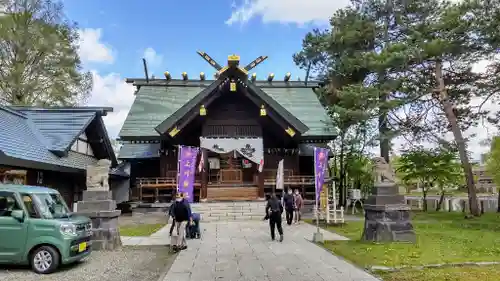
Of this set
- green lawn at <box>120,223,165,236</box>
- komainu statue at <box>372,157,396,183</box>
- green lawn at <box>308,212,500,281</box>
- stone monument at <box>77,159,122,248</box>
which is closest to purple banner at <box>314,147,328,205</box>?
green lawn at <box>308,212,500,281</box>

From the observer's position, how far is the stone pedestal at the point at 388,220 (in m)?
10.8

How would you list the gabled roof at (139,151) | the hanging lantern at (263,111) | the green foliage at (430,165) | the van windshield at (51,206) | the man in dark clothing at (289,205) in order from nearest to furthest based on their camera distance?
the van windshield at (51,206) → the man in dark clothing at (289,205) → the hanging lantern at (263,111) → the green foliage at (430,165) → the gabled roof at (139,151)

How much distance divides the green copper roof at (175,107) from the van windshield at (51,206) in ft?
48.8

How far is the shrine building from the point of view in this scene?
70.8 feet

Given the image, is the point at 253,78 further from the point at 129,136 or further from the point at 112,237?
the point at 112,237

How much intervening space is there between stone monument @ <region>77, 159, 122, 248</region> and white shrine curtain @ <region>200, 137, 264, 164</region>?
10.9 meters

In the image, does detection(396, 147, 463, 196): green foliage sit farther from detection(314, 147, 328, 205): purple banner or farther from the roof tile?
the roof tile

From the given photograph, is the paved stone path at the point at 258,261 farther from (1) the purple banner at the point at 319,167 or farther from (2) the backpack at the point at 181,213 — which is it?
(1) the purple banner at the point at 319,167

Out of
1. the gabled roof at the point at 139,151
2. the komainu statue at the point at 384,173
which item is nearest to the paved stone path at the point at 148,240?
the komainu statue at the point at 384,173

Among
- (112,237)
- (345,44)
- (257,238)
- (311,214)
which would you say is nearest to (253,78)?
(345,44)

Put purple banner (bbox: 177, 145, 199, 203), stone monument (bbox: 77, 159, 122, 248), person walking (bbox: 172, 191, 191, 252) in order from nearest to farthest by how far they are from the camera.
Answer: person walking (bbox: 172, 191, 191, 252)
stone monument (bbox: 77, 159, 122, 248)
purple banner (bbox: 177, 145, 199, 203)

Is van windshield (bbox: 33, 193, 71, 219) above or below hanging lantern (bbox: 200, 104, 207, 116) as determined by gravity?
below

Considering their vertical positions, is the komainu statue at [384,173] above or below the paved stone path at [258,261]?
above

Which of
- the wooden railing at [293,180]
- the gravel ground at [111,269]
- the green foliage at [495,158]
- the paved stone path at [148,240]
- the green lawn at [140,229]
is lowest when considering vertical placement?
the green lawn at [140,229]
